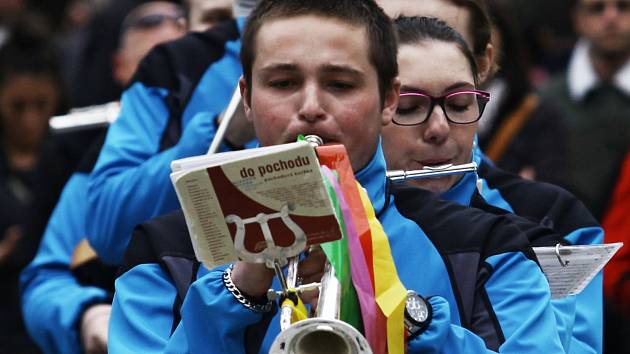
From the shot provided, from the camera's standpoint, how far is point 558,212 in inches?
195

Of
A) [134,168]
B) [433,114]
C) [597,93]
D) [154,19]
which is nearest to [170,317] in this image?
[433,114]

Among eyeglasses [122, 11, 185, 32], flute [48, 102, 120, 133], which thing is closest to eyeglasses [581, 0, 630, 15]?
eyeglasses [122, 11, 185, 32]

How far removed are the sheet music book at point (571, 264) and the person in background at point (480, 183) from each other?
0.15 feet

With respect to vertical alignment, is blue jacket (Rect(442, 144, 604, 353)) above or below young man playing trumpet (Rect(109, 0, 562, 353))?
below

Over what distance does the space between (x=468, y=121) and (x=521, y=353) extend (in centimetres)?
95

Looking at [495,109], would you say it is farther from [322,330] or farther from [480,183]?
[322,330]

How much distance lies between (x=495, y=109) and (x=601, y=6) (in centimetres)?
139

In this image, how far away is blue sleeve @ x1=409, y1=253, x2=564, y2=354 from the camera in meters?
3.56

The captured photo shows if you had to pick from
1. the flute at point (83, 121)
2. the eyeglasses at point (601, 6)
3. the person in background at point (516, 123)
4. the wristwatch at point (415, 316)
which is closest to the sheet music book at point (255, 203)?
the wristwatch at point (415, 316)

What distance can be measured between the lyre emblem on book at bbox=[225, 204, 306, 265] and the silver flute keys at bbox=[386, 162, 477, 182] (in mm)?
1038

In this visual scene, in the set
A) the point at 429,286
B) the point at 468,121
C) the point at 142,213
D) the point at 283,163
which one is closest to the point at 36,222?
the point at 142,213

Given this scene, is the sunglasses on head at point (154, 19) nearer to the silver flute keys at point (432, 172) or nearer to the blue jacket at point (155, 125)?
the blue jacket at point (155, 125)

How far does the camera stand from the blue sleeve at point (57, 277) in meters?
5.71

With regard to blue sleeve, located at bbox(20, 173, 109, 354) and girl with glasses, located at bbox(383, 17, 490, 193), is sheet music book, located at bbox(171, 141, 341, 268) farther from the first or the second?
blue sleeve, located at bbox(20, 173, 109, 354)
